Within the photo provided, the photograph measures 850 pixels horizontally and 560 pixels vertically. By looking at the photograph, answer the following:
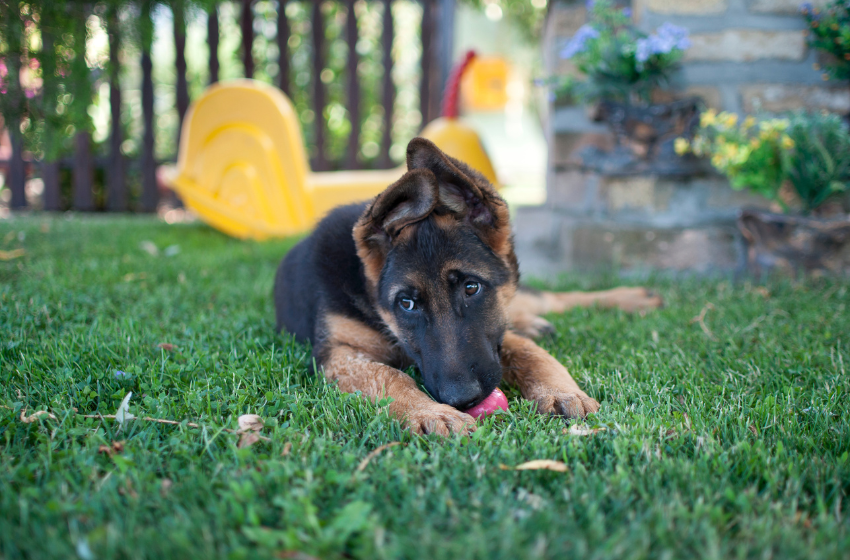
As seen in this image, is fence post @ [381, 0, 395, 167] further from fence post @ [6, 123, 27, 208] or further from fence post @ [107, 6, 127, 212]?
fence post @ [6, 123, 27, 208]

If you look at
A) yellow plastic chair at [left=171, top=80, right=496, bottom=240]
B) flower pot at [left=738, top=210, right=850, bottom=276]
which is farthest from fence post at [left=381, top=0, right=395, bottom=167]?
flower pot at [left=738, top=210, right=850, bottom=276]

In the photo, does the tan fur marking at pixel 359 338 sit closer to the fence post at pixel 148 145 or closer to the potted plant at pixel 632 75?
the potted plant at pixel 632 75

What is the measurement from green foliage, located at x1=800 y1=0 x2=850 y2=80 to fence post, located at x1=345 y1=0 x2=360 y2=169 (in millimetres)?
6425

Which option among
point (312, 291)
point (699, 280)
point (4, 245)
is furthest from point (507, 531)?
point (4, 245)

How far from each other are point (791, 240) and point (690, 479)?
3613 mm

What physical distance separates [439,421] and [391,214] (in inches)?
40.6

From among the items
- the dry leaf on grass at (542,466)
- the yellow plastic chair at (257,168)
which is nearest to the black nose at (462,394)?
the dry leaf on grass at (542,466)

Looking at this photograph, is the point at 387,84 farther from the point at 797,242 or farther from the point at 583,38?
the point at 797,242

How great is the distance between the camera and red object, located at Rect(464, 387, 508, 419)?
93.5 inches

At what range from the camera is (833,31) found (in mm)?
4488

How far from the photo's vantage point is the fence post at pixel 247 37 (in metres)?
9.35

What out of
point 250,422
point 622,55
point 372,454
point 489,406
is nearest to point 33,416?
point 250,422

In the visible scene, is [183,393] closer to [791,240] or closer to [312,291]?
[312,291]

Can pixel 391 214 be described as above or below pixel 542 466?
above
